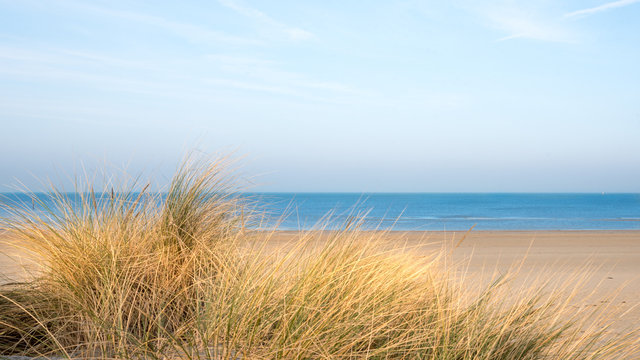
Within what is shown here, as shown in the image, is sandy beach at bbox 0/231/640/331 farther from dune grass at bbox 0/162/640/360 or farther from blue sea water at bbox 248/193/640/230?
dune grass at bbox 0/162/640/360

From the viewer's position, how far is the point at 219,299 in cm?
232

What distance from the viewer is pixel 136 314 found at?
9.98 ft

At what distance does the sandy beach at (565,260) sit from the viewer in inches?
213

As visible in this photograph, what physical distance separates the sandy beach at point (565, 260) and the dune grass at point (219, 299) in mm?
1250

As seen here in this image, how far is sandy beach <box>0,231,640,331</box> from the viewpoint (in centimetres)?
540

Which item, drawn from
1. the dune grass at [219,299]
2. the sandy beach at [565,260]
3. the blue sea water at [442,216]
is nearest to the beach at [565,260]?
the sandy beach at [565,260]

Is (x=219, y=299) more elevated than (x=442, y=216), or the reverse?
(x=219, y=299)

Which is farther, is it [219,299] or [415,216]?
[415,216]

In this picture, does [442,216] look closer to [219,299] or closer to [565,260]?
[565,260]

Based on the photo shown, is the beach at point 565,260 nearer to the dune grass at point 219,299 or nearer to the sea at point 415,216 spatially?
the sea at point 415,216

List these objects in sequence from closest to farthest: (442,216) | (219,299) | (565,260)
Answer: (219,299), (565,260), (442,216)

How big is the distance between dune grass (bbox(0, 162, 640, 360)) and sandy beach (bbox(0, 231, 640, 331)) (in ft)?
4.10

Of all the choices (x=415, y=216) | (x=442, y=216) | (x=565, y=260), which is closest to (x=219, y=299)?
(x=565, y=260)

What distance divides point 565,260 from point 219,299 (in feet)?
30.9
